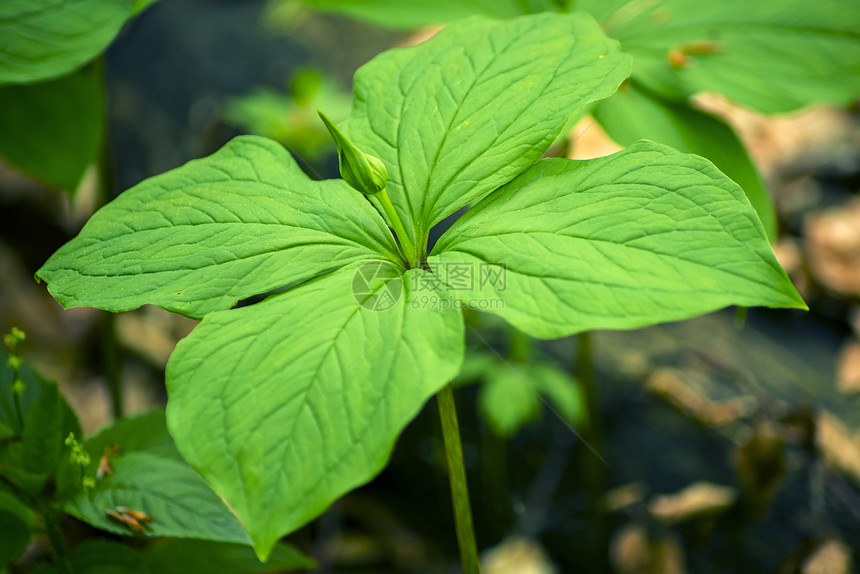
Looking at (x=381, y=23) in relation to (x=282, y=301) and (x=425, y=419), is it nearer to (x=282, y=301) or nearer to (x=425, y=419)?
(x=282, y=301)

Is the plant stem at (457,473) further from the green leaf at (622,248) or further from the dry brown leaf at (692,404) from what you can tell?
the dry brown leaf at (692,404)

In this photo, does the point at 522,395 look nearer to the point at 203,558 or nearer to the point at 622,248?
the point at 203,558

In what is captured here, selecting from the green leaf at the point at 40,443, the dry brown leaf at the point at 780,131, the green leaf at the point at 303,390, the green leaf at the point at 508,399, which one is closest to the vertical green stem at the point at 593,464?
the green leaf at the point at 508,399

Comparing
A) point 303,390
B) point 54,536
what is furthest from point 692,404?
point 54,536

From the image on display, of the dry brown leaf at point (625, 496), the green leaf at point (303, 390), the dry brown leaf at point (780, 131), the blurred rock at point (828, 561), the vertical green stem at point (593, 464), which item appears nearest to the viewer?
the green leaf at point (303, 390)

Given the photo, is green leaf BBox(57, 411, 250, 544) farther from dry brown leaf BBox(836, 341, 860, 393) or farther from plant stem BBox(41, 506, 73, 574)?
dry brown leaf BBox(836, 341, 860, 393)

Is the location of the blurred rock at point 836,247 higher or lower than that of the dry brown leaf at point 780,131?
lower
